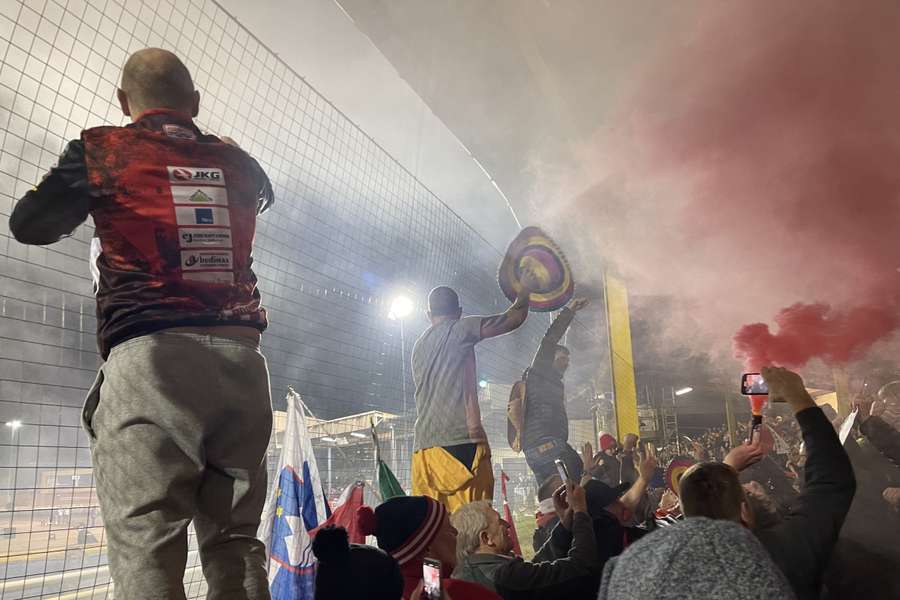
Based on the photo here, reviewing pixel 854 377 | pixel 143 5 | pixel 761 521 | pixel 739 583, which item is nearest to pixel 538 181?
pixel 854 377

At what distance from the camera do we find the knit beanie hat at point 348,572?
1.73m

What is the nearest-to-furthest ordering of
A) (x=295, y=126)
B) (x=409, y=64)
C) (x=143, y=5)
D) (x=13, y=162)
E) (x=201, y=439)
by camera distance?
1. (x=201, y=439)
2. (x=13, y=162)
3. (x=143, y=5)
4. (x=295, y=126)
5. (x=409, y=64)

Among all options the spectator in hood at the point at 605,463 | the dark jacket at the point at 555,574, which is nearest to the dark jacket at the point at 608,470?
the spectator in hood at the point at 605,463

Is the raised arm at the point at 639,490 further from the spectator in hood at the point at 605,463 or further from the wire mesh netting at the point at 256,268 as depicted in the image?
the wire mesh netting at the point at 256,268

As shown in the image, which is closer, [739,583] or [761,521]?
[739,583]

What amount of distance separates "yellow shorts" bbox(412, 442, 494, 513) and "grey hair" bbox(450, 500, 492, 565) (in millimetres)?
858

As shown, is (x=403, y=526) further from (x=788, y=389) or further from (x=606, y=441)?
(x=606, y=441)

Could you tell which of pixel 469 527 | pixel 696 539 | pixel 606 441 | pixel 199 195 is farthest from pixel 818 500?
pixel 606 441

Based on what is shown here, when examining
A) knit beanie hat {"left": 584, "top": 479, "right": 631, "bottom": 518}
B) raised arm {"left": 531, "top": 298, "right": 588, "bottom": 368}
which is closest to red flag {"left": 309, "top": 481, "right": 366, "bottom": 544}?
knit beanie hat {"left": 584, "top": 479, "right": 631, "bottom": 518}

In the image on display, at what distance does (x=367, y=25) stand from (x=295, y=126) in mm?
919

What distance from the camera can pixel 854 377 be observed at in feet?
14.0

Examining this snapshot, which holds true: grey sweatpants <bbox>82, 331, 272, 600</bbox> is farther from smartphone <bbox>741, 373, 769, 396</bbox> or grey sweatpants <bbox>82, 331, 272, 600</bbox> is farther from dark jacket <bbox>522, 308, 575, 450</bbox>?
dark jacket <bbox>522, 308, 575, 450</bbox>

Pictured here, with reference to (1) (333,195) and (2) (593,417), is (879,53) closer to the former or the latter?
(1) (333,195)

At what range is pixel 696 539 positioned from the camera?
2.16 ft
